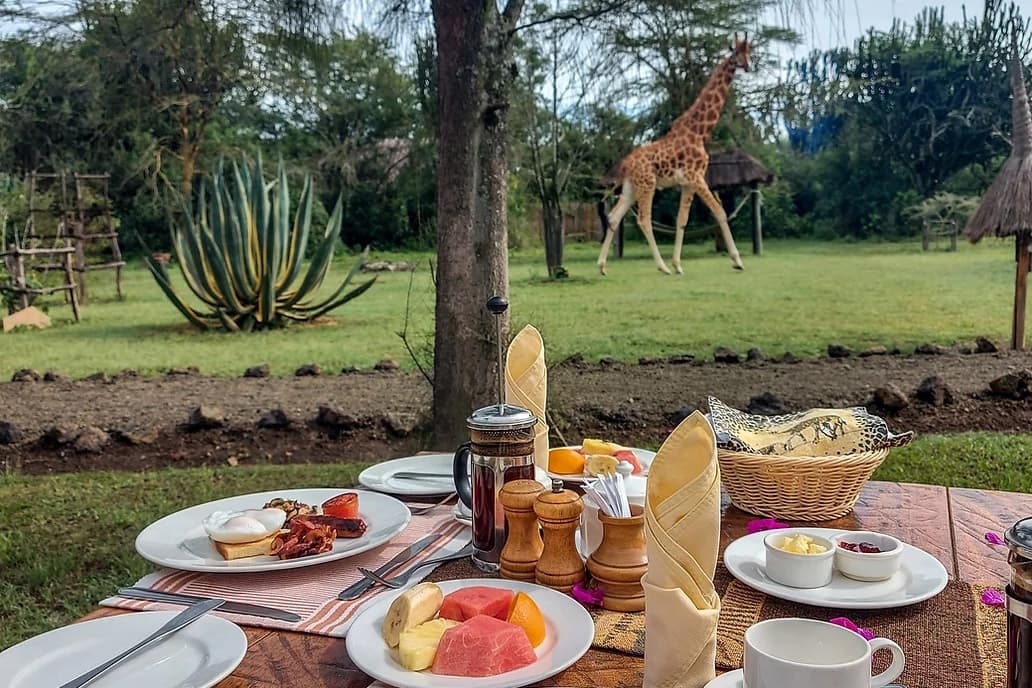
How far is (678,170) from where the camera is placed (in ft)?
16.2

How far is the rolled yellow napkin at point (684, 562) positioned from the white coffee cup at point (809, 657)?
0.06 m

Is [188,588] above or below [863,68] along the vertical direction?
below

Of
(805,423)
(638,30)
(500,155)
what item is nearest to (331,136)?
(638,30)

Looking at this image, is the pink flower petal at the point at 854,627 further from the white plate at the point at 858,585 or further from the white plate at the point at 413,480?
the white plate at the point at 413,480

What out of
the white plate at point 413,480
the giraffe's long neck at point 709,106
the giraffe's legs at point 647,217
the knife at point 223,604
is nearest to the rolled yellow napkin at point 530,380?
the white plate at point 413,480

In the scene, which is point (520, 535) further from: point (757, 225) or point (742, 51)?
point (757, 225)

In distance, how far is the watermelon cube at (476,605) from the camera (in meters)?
0.74

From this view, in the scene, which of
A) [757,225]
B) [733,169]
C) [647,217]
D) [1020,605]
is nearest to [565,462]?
[1020,605]

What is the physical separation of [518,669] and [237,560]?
0.39 meters

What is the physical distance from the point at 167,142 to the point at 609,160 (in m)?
3.70

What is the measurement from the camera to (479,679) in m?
0.66

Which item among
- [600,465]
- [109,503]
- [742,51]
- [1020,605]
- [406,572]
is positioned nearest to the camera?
[1020,605]

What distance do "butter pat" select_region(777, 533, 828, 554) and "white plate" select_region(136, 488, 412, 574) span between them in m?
0.42

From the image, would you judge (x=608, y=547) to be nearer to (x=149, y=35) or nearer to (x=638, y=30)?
(x=149, y=35)
